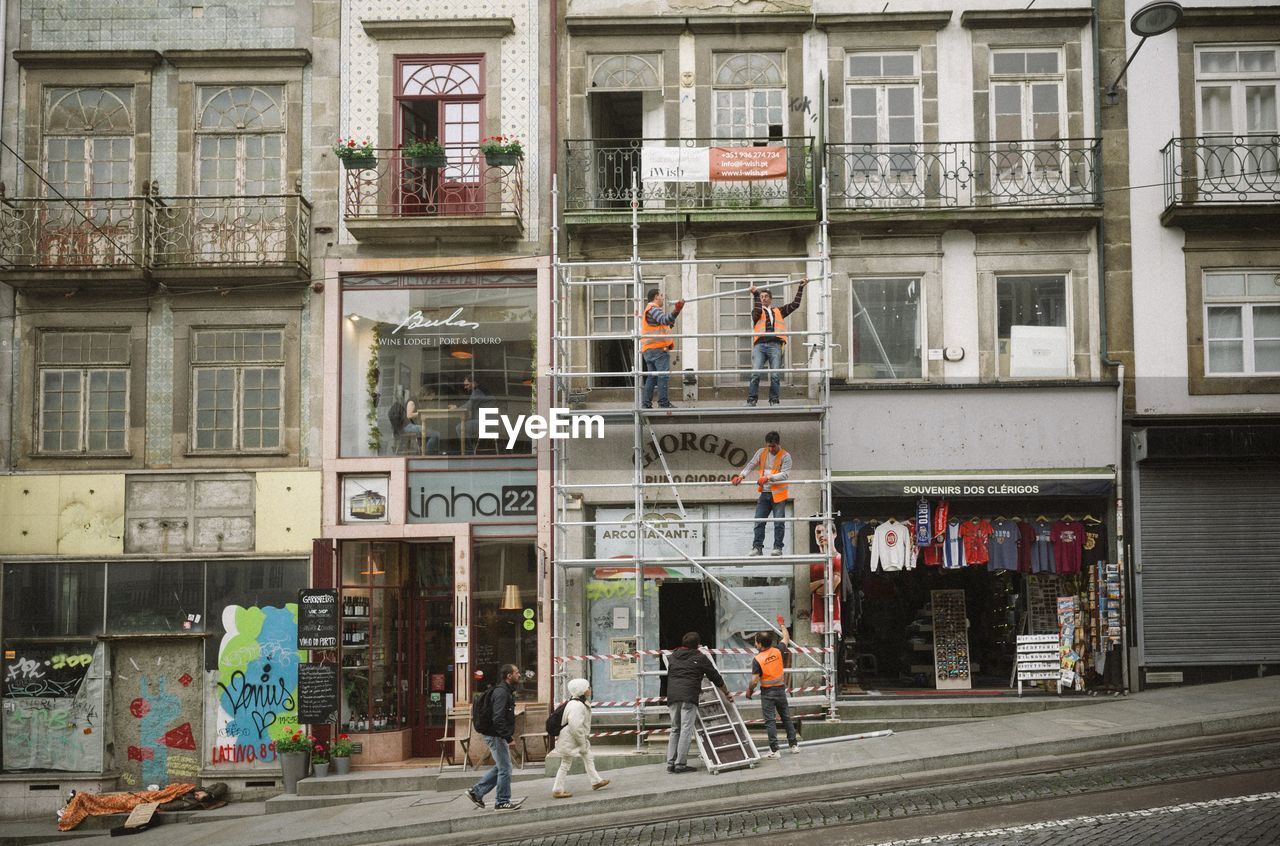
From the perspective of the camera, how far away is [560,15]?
20562 millimetres

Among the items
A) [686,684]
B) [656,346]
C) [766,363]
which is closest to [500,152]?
[656,346]

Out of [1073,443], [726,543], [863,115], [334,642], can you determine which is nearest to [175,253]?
[334,642]

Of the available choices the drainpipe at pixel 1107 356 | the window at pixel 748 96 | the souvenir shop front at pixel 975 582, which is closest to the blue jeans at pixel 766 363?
the souvenir shop front at pixel 975 582

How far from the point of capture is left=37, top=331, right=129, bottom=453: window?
20406 millimetres

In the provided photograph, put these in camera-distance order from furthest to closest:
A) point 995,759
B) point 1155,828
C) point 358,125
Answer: point 358,125 < point 995,759 < point 1155,828

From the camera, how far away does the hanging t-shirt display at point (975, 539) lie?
19.0 metres

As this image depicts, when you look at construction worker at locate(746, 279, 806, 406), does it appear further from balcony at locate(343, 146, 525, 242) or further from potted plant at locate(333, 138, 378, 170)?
potted plant at locate(333, 138, 378, 170)

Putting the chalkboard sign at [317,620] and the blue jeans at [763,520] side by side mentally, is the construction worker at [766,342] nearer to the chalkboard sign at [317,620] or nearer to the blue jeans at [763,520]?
the blue jeans at [763,520]

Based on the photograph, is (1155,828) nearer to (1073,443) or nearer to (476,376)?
(1073,443)

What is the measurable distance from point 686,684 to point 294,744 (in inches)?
246

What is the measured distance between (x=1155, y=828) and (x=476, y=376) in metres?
12.0

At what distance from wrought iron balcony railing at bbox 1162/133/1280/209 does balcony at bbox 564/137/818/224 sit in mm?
5350

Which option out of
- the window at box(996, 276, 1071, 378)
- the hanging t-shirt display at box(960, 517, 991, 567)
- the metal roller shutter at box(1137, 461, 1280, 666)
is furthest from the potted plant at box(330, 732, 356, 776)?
the metal roller shutter at box(1137, 461, 1280, 666)

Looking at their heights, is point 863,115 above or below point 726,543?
above
